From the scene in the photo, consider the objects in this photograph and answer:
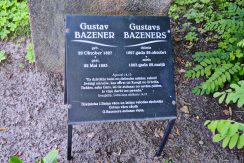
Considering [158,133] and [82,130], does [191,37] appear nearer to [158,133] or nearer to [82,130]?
[158,133]

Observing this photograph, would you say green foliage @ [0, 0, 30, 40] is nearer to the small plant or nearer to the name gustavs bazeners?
the name gustavs bazeners

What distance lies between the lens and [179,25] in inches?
162

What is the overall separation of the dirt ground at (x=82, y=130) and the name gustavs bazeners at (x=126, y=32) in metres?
1.04

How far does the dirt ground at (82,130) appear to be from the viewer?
2.74 metres

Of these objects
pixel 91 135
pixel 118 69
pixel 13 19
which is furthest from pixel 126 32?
pixel 13 19

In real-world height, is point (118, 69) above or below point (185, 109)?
above

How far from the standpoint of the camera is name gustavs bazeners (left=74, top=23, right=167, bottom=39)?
231cm

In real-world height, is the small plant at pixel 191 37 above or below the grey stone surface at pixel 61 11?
below

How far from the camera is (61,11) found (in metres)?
2.82

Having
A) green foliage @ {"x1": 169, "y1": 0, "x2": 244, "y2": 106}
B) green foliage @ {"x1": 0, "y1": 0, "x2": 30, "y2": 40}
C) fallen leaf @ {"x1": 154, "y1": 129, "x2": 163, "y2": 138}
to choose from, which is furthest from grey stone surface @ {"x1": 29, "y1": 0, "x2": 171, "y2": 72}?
fallen leaf @ {"x1": 154, "y1": 129, "x2": 163, "y2": 138}

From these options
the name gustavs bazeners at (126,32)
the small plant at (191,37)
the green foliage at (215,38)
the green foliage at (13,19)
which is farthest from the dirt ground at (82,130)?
the name gustavs bazeners at (126,32)

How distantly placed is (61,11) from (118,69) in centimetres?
Result: 95

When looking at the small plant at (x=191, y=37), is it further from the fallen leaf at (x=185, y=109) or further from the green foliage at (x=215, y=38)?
the fallen leaf at (x=185, y=109)

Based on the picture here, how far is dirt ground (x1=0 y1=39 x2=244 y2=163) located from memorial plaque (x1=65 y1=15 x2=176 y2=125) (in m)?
0.65
